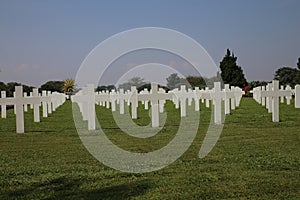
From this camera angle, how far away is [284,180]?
643 cm

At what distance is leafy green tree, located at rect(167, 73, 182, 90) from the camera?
52.3 ft

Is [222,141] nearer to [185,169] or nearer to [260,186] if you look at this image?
[185,169]

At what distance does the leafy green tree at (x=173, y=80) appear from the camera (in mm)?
15956

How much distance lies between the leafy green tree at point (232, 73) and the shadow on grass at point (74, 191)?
61.5m

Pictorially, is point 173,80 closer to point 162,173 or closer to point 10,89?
A: point 162,173

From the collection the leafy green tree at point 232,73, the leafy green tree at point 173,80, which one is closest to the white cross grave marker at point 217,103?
the leafy green tree at point 173,80

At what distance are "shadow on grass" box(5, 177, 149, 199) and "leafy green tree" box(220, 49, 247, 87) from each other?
6147 cm

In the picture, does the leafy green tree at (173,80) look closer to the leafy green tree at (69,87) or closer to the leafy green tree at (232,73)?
the leafy green tree at (69,87)

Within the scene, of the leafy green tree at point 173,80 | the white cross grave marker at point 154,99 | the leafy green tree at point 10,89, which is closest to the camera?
the white cross grave marker at point 154,99

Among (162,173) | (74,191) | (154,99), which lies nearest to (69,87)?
(154,99)

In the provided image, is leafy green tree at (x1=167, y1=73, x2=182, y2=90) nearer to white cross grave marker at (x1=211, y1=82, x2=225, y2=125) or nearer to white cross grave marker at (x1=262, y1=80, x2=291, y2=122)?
white cross grave marker at (x1=211, y1=82, x2=225, y2=125)

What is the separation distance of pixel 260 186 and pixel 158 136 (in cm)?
640

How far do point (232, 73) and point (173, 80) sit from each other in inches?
2067

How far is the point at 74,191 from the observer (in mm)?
6012
